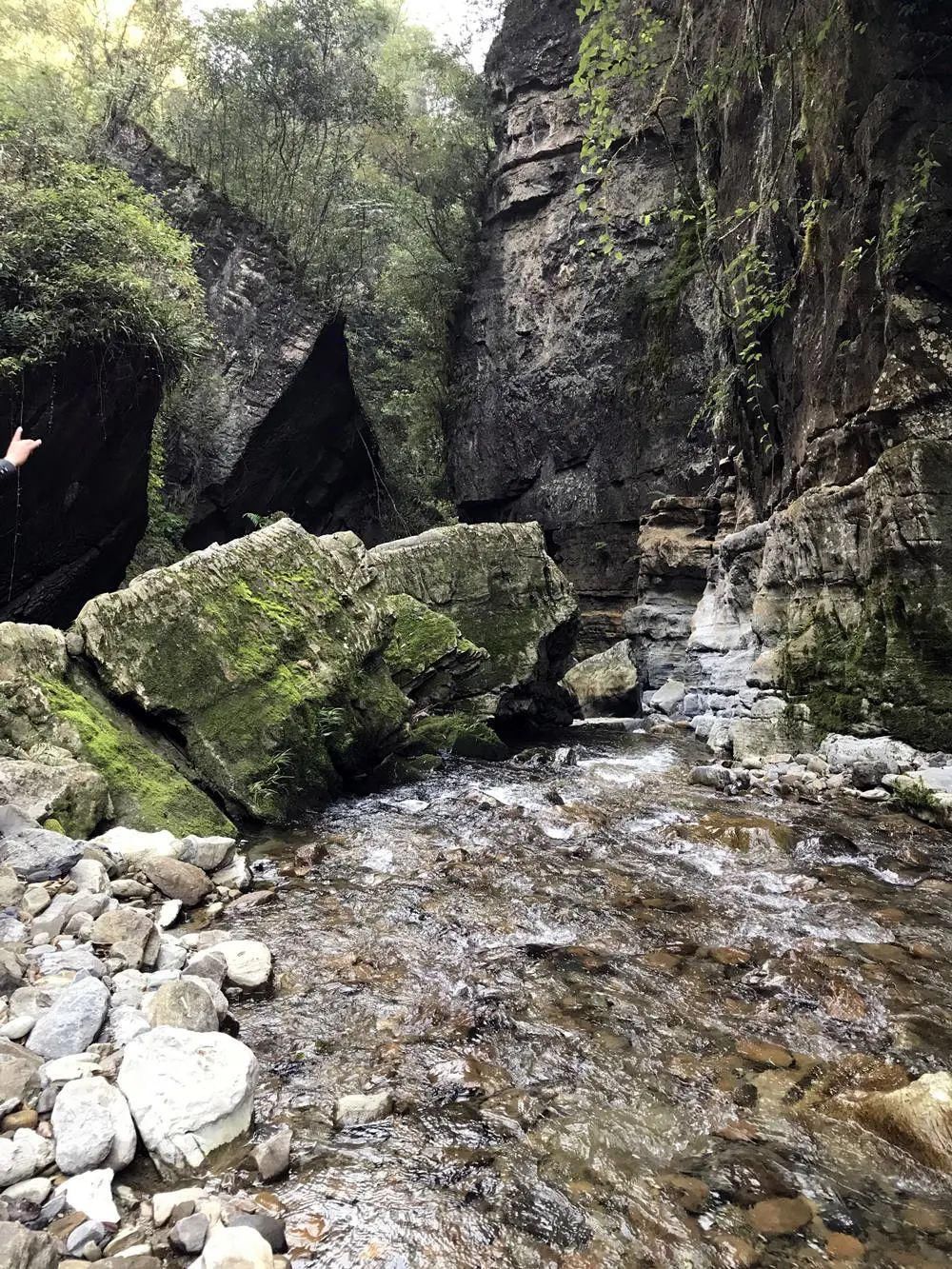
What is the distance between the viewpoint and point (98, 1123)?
2271mm

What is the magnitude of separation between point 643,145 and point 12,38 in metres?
18.6

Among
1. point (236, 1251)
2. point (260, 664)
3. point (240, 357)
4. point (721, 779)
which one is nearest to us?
point (236, 1251)

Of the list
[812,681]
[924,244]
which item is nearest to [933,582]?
[812,681]

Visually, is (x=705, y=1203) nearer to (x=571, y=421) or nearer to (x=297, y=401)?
(x=297, y=401)

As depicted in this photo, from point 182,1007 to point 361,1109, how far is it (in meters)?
0.90

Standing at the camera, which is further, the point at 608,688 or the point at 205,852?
the point at 608,688

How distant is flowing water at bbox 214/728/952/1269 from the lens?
222 cm

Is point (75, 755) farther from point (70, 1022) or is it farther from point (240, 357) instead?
point (240, 357)

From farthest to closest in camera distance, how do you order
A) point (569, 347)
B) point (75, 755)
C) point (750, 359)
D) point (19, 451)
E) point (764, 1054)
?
point (569, 347)
point (750, 359)
point (75, 755)
point (19, 451)
point (764, 1054)

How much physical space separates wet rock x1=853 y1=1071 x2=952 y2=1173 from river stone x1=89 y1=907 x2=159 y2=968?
3281 mm

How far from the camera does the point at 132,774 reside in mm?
5637

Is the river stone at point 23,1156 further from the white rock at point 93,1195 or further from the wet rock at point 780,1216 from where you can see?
the wet rock at point 780,1216

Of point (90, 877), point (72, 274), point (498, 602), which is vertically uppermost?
point (72, 274)

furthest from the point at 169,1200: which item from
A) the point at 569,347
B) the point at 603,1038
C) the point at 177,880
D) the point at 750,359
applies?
the point at 569,347
